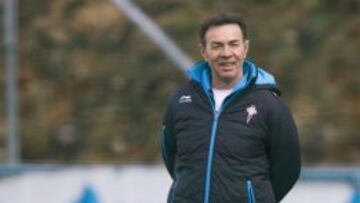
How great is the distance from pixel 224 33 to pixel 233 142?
0.45 m

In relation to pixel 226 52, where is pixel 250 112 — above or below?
below

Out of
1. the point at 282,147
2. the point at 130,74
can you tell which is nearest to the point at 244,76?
the point at 282,147

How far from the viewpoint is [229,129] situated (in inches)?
186

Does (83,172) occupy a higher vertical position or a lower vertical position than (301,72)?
lower

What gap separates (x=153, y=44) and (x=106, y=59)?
0.55 m

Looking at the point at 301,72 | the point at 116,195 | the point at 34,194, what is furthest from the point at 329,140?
the point at 34,194

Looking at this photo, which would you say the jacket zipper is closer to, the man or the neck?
the man

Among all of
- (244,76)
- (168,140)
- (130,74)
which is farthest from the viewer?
(130,74)

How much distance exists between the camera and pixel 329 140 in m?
8.61

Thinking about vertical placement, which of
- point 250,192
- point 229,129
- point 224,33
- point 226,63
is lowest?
point 250,192

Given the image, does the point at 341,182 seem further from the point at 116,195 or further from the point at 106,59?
the point at 106,59

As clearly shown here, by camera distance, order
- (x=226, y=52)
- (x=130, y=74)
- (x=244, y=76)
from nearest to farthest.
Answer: (x=226, y=52), (x=244, y=76), (x=130, y=74)

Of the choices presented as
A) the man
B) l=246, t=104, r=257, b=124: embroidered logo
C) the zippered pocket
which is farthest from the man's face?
the zippered pocket

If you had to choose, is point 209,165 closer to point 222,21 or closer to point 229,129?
point 229,129
